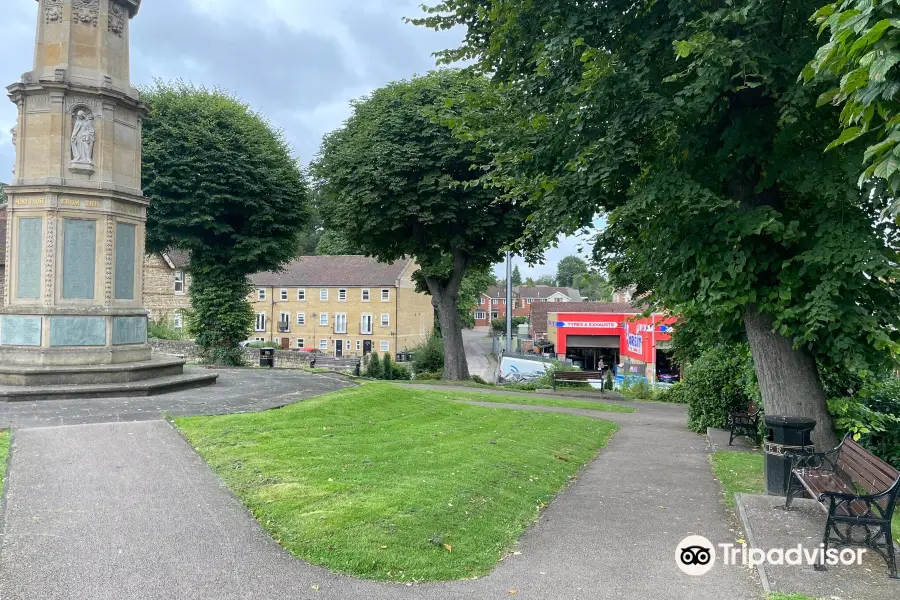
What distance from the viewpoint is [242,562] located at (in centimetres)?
500

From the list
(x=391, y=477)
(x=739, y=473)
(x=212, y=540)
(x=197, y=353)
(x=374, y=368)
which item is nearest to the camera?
(x=212, y=540)

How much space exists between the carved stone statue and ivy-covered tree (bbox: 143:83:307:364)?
941 centimetres

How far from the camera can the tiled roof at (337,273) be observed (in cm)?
5353

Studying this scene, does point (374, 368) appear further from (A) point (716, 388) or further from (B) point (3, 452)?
(B) point (3, 452)

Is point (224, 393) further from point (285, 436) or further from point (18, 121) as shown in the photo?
point (18, 121)

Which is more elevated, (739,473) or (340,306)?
(340,306)

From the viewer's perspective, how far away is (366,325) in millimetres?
53406

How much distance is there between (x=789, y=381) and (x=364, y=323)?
46903 millimetres

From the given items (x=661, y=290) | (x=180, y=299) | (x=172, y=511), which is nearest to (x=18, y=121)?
(x=172, y=511)

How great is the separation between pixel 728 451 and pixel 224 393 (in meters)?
10.4

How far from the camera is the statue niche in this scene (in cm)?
1338

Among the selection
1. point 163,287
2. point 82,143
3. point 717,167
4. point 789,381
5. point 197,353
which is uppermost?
point 82,143

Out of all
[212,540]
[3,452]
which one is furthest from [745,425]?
[3,452]

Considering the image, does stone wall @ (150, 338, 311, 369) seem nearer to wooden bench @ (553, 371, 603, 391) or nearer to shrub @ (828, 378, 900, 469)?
wooden bench @ (553, 371, 603, 391)
